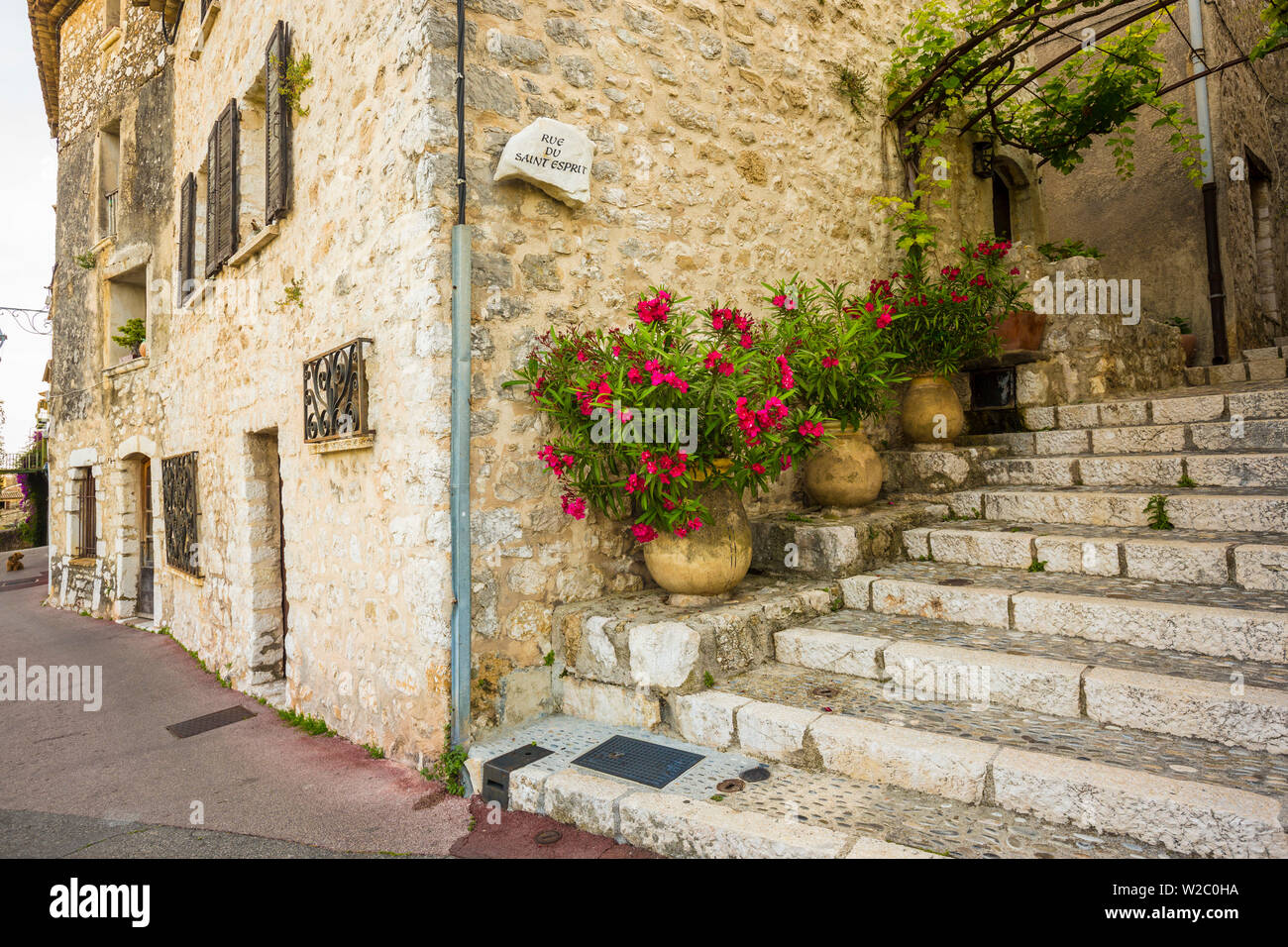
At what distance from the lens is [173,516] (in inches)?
275

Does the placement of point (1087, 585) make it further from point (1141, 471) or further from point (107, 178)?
point (107, 178)

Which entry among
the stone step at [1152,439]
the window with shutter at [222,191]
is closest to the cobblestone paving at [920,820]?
the stone step at [1152,439]

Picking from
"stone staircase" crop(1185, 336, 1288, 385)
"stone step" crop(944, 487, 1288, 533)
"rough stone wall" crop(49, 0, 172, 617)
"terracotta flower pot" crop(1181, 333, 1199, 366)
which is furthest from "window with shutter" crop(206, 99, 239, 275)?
"terracotta flower pot" crop(1181, 333, 1199, 366)

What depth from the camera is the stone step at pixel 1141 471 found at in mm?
3486

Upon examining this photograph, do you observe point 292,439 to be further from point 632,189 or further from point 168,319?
point 168,319

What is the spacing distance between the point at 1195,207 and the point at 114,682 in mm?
11213

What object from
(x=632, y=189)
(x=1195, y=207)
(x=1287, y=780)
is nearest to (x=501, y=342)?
(x=632, y=189)

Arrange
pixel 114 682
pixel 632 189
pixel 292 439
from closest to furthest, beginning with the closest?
pixel 632 189
pixel 292 439
pixel 114 682

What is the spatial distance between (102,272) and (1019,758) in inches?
443

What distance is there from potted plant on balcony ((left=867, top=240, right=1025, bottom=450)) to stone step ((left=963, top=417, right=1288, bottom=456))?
0.41 meters

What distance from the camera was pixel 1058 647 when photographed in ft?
8.98

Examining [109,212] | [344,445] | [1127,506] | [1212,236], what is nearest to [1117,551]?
[1127,506]

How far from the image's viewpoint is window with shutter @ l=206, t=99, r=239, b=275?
5234 millimetres

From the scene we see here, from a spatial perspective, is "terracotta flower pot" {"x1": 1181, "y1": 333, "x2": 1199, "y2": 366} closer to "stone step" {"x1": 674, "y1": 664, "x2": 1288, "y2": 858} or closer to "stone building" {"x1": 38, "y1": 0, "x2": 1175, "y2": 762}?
"stone building" {"x1": 38, "y1": 0, "x2": 1175, "y2": 762}
